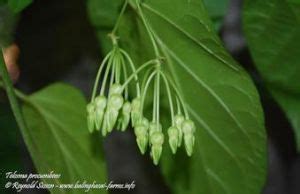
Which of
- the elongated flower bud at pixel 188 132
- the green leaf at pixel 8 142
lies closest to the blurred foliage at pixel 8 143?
the green leaf at pixel 8 142

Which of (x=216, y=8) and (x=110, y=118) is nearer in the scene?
(x=110, y=118)

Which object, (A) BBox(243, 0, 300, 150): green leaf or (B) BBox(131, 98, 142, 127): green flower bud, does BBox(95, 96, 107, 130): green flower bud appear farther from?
(A) BBox(243, 0, 300, 150): green leaf

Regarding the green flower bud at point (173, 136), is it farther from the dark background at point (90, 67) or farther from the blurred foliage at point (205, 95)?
the dark background at point (90, 67)

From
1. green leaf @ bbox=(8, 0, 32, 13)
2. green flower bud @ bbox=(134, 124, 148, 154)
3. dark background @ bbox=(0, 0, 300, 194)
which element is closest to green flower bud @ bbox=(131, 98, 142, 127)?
green flower bud @ bbox=(134, 124, 148, 154)

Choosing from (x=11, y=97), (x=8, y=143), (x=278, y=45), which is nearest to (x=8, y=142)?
(x=8, y=143)

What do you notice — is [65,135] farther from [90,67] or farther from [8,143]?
[90,67]

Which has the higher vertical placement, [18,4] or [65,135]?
[18,4]
